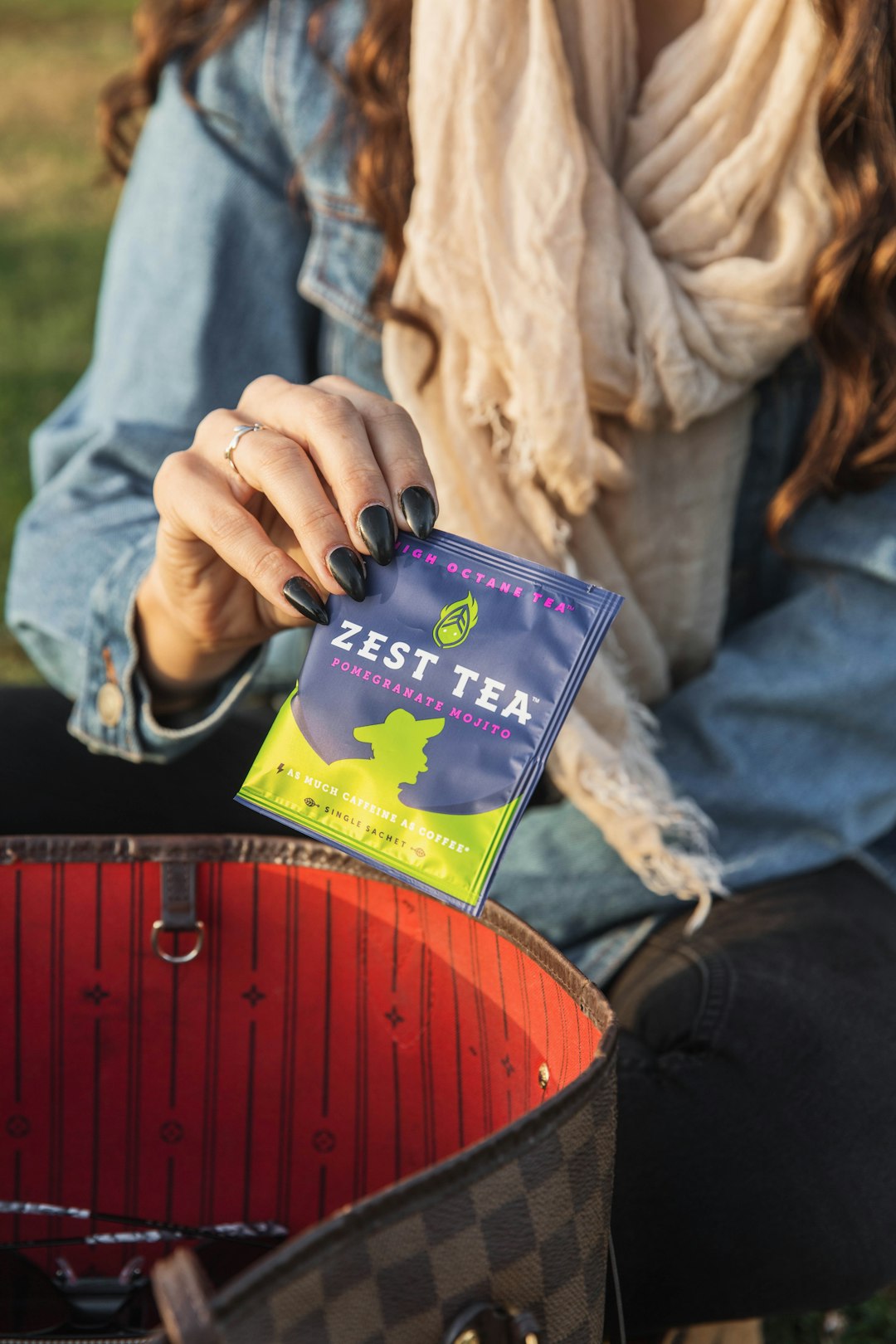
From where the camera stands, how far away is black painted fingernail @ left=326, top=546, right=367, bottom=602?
1.82 feet

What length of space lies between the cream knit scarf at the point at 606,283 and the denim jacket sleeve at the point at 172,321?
0.18 m

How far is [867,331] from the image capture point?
3.10 ft

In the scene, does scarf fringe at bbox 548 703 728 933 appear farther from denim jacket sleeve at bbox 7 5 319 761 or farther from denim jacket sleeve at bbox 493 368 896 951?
denim jacket sleeve at bbox 7 5 319 761

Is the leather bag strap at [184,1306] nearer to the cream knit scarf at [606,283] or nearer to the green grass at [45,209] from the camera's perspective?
the cream knit scarf at [606,283]

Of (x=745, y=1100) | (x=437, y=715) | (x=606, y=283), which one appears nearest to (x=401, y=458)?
(x=437, y=715)

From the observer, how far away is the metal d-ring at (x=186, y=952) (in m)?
0.63

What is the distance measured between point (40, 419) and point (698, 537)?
5.76 ft

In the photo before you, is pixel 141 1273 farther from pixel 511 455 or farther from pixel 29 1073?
pixel 511 455

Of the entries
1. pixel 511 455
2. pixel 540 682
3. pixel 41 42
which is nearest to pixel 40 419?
pixel 511 455

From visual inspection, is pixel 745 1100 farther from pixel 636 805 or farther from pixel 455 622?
pixel 455 622

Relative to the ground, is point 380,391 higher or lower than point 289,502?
lower

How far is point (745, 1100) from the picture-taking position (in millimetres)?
792

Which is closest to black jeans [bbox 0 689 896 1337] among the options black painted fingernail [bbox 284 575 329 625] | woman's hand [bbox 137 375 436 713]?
woman's hand [bbox 137 375 436 713]

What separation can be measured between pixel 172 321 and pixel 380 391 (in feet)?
0.61
